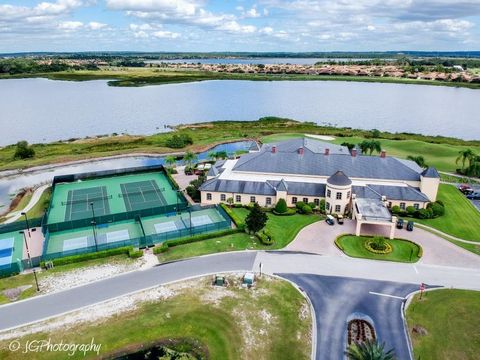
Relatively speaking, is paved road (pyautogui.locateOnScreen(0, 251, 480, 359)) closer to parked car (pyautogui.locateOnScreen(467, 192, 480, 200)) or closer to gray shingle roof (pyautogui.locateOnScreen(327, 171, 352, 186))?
gray shingle roof (pyautogui.locateOnScreen(327, 171, 352, 186))

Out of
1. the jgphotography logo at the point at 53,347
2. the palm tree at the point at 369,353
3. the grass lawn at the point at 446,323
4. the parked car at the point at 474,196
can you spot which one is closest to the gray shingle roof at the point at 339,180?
the grass lawn at the point at 446,323

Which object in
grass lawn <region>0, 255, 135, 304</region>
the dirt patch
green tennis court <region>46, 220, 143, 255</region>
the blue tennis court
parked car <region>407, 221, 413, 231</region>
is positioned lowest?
the blue tennis court

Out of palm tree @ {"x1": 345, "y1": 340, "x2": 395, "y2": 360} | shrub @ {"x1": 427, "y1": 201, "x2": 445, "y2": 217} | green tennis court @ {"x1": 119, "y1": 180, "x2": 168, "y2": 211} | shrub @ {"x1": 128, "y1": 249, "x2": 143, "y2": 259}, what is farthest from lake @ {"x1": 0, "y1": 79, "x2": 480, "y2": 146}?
palm tree @ {"x1": 345, "y1": 340, "x2": 395, "y2": 360}

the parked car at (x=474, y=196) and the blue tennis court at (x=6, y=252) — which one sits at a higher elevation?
the parked car at (x=474, y=196)

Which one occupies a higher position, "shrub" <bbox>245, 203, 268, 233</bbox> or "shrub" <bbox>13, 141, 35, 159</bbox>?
"shrub" <bbox>245, 203, 268, 233</bbox>

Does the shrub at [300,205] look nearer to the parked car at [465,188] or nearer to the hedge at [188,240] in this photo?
the hedge at [188,240]

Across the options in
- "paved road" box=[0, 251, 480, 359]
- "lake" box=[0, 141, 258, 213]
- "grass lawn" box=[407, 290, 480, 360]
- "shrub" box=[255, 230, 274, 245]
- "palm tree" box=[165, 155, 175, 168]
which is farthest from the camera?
"palm tree" box=[165, 155, 175, 168]

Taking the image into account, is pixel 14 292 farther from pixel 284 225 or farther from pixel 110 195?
pixel 284 225
